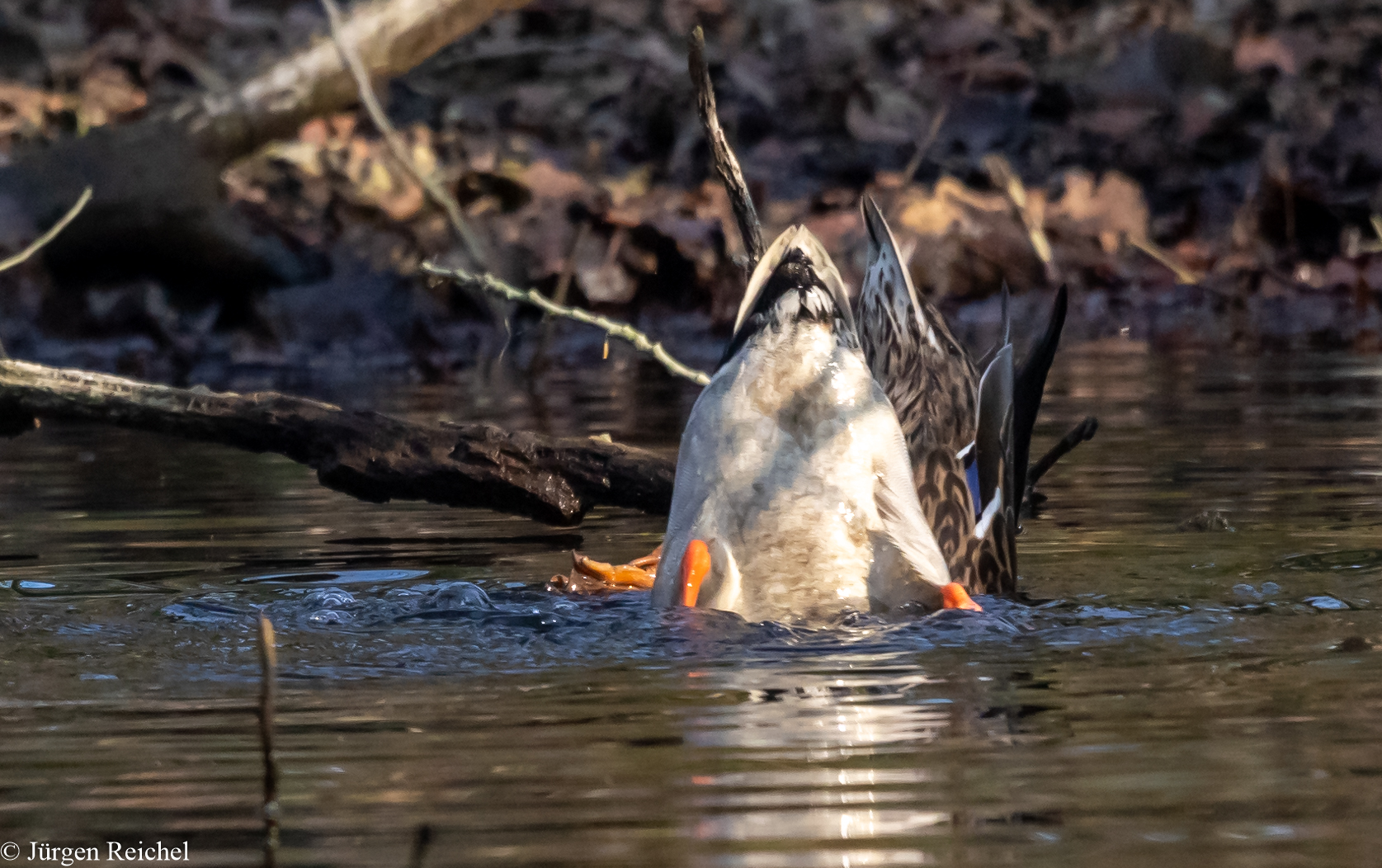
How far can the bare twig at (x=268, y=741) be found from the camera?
252 centimetres

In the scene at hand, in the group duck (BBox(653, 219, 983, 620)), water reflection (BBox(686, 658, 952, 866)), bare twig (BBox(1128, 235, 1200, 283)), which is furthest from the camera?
bare twig (BBox(1128, 235, 1200, 283))

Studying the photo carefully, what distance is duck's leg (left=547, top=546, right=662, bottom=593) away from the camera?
4.88m

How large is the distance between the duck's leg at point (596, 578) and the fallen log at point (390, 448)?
383 mm

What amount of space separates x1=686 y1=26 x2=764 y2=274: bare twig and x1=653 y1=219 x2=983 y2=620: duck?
1.10 feet

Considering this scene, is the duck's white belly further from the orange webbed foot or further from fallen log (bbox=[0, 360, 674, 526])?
fallen log (bbox=[0, 360, 674, 526])

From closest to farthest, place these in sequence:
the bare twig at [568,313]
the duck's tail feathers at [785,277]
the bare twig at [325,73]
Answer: the duck's tail feathers at [785,277] < the bare twig at [568,313] < the bare twig at [325,73]

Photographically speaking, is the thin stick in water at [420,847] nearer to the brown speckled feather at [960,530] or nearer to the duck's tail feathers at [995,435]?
the brown speckled feather at [960,530]

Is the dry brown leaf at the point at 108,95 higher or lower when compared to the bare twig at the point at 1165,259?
higher

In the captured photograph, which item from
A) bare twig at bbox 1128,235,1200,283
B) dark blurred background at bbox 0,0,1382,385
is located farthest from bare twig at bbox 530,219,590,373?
bare twig at bbox 1128,235,1200,283

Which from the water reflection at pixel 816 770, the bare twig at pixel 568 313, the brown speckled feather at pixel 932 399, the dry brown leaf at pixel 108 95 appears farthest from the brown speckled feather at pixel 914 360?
the dry brown leaf at pixel 108 95

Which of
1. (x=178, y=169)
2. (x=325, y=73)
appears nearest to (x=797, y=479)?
(x=325, y=73)

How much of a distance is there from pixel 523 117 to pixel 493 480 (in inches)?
398

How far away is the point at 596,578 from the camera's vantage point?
193 inches

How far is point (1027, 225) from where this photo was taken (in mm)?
12664
